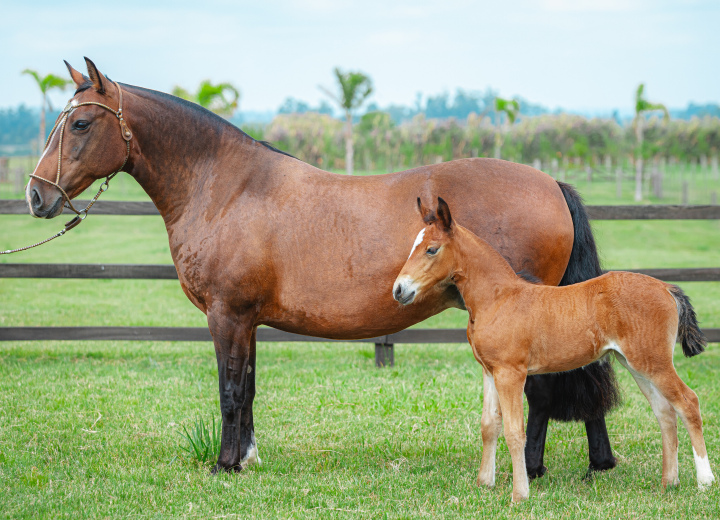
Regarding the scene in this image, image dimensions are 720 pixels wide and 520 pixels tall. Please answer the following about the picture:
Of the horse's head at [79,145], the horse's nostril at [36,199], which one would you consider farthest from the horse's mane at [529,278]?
the horse's nostril at [36,199]

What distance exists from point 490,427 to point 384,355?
3.44 m

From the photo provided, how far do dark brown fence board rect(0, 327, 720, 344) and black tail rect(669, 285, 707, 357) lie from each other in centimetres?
336

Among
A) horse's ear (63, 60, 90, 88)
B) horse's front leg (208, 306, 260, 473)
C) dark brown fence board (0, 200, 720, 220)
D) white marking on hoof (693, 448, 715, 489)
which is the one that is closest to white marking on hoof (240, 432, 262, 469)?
horse's front leg (208, 306, 260, 473)

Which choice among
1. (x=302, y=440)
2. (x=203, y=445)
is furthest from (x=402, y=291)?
(x=302, y=440)

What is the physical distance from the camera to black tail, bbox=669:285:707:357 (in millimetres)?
3684

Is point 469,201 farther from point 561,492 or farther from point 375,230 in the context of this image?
point 561,492

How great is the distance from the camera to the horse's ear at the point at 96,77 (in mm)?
3822

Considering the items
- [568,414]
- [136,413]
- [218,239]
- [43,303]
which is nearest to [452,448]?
[568,414]

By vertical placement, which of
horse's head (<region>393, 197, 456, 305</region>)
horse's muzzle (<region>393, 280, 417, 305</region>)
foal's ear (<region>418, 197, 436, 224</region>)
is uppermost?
foal's ear (<region>418, 197, 436, 224</region>)

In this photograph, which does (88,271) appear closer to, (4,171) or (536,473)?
(536,473)

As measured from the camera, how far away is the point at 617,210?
6.98 meters

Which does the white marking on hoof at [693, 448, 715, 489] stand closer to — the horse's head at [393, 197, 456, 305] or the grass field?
the grass field

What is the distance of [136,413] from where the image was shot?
5.50 metres

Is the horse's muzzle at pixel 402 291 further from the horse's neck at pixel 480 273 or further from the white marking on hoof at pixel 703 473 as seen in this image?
the white marking on hoof at pixel 703 473
